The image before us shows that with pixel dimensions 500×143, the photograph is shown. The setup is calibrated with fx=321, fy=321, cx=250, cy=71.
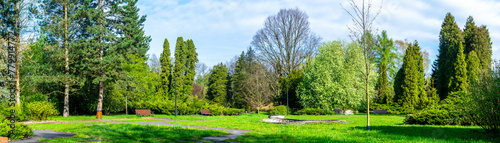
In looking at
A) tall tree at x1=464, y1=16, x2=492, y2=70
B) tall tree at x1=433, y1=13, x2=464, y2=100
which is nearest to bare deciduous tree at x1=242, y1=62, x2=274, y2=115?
tall tree at x1=433, y1=13, x2=464, y2=100

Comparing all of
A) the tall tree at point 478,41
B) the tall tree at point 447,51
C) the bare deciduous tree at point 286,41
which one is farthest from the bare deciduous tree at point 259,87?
the tall tree at point 478,41

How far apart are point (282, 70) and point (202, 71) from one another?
3011 centimetres

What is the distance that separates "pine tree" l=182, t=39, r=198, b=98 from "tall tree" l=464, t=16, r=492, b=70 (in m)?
39.3

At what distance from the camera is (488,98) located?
9898 millimetres

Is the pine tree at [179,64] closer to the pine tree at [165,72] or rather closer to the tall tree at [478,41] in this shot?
the pine tree at [165,72]

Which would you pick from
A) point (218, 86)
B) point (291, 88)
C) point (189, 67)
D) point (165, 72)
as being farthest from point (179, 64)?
point (291, 88)

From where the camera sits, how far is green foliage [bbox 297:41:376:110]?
3669cm

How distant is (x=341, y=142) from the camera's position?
A: 30.2 ft

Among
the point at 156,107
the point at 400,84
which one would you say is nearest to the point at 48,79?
the point at 156,107

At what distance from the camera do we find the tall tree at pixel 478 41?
128 ft

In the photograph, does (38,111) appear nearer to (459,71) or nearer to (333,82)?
(333,82)

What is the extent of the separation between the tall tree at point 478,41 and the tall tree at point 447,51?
2.96 ft

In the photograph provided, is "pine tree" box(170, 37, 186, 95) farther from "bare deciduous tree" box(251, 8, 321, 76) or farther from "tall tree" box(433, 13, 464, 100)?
"tall tree" box(433, 13, 464, 100)

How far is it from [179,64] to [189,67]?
4134mm
